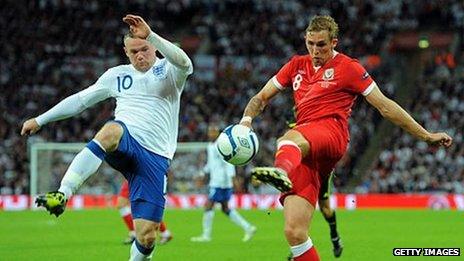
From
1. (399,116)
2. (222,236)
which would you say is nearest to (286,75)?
(399,116)

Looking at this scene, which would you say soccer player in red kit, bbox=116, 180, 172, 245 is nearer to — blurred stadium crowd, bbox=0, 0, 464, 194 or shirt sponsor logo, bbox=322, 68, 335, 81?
shirt sponsor logo, bbox=322, 68, 335, 81

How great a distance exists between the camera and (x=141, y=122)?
9.59 meters

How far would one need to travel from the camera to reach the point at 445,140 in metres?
9.15

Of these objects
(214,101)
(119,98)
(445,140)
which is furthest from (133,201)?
(214,101)

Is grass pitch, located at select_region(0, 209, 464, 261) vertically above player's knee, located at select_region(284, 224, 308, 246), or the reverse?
player's knee, located at select_region(284, 224, 308, 246)

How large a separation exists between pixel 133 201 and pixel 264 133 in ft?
83.7

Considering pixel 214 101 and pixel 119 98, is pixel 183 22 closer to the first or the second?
pixel 214 101

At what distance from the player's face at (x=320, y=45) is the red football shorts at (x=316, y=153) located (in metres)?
0.58

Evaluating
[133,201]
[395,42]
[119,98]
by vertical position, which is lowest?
[133,201]

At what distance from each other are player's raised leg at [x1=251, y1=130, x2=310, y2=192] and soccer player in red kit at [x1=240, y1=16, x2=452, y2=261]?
0.09 feet

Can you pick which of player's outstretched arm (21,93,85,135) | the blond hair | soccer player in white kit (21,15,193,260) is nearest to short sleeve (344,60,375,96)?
the blond hair

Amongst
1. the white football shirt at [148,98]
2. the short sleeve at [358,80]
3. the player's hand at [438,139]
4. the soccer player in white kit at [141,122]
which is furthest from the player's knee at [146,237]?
the player's hand at [438,139]

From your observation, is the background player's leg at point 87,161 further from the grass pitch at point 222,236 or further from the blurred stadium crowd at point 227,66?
the blurred stadium crowd at point 227,66

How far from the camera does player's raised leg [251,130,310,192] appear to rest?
760cm
